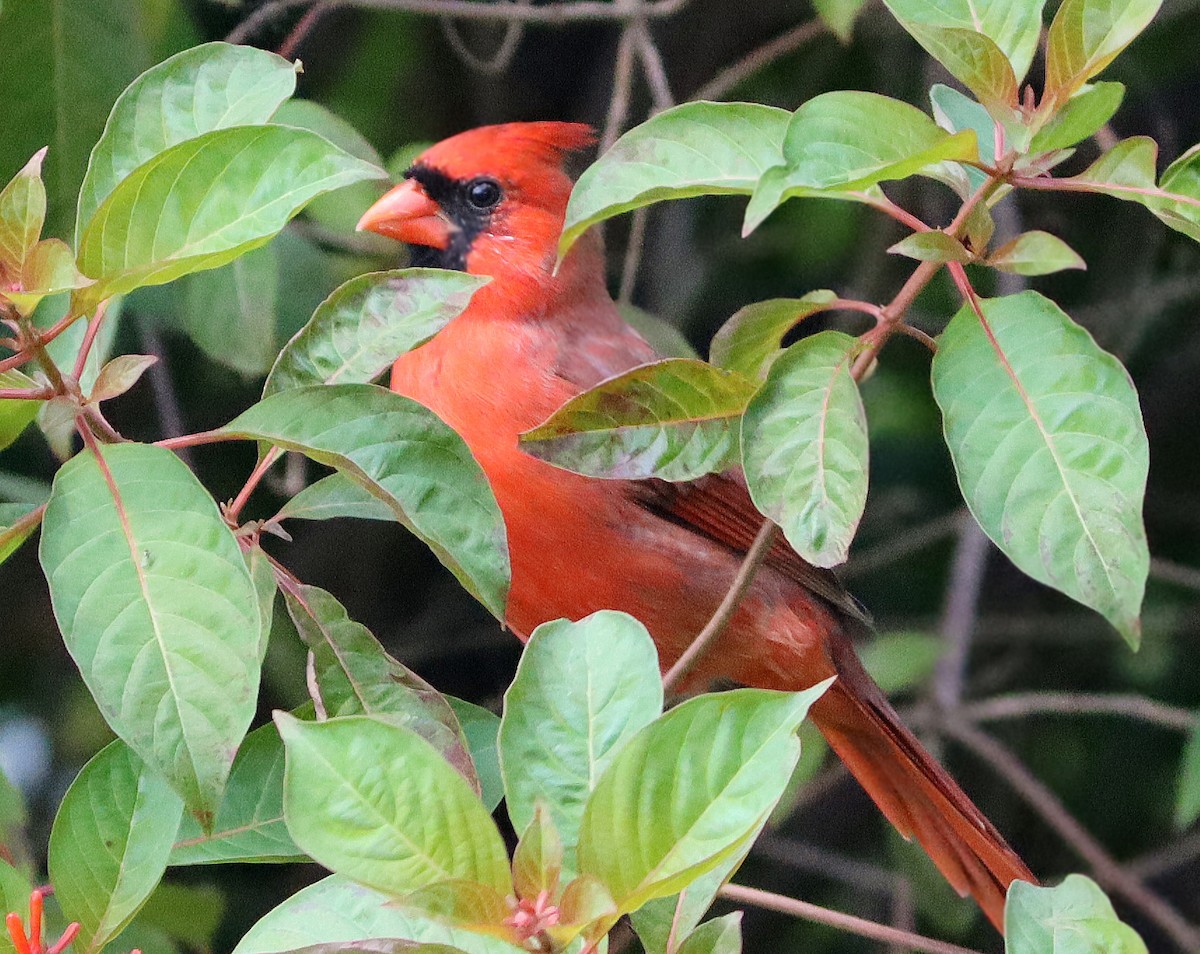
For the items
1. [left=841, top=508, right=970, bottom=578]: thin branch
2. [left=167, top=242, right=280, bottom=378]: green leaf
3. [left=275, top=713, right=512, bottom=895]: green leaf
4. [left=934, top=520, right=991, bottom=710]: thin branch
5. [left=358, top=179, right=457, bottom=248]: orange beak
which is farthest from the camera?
[left=841, top=508, right=970, bottom=578]: thin branch

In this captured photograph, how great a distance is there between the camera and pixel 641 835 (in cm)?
88

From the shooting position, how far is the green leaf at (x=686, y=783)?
88cm


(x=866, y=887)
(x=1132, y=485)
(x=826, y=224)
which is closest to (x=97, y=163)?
(x=1132, y=485)

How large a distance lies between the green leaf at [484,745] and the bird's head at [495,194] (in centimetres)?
91

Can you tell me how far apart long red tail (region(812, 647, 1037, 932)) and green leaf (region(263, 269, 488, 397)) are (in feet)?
3.59

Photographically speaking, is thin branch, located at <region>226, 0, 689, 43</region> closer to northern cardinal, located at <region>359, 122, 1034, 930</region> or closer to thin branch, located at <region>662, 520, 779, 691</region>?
northern cardinal, located at <region>359, 122, 1034, 930</region>

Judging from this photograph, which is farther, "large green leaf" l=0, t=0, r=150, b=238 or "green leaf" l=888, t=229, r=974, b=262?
"large green leaf" l=0, t=0, r=150, b=238

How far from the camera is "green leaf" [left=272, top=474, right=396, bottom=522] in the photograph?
1.29m

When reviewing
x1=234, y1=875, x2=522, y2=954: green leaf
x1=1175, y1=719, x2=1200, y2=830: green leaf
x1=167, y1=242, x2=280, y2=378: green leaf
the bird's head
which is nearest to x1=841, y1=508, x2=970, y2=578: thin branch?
x1=1175, y1=719, x2=1200, y2=830: green leaf

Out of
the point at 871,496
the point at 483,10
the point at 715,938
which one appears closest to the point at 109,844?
the point at 715,938

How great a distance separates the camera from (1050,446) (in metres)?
1.04

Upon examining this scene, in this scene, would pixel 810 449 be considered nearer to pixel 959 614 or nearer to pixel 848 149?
pixel 848 149

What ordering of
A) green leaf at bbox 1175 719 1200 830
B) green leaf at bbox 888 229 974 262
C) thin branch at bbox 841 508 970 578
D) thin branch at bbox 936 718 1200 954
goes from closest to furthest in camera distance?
green leaf at bbox 888 229 974 262, green leaf at bbox 1175 719 1200 830, thin branch at bbox 936 718 1200 954, thin branch at bbox 841 508 970 578

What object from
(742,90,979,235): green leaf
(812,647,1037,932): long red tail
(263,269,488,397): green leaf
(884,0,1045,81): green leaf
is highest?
(884,0,1045,81): green leaf
